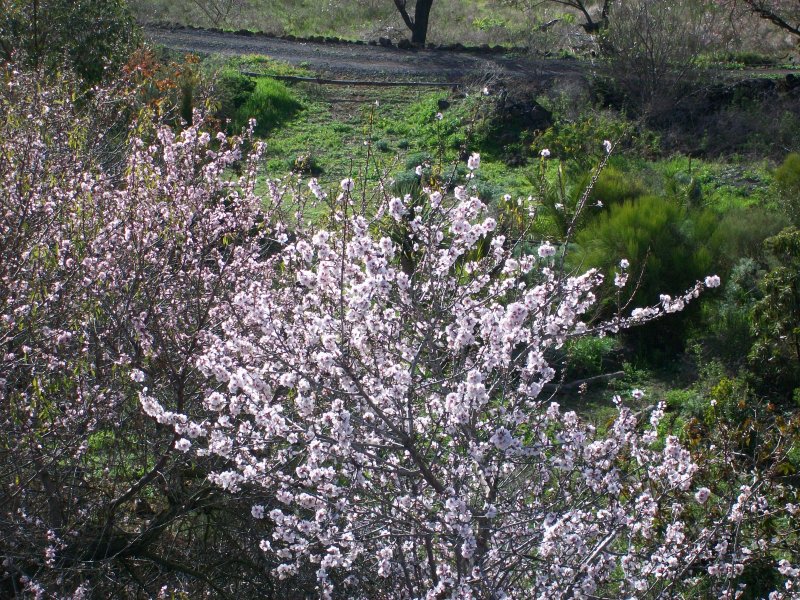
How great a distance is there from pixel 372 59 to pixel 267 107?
16.3ft

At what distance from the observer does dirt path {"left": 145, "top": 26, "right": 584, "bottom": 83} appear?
661 inches

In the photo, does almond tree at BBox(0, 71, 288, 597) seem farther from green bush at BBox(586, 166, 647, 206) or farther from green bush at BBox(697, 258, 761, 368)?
green bush at BBox(586, 166, 647, 206)

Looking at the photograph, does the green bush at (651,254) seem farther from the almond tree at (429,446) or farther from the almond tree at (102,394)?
the almond tree at (102,394)

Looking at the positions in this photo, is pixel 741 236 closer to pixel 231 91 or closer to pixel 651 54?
pixel 651 54

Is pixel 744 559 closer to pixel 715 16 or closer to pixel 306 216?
pixel 306 216

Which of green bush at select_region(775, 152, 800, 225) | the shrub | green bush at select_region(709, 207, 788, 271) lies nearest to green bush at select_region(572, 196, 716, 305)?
green bush at select_region(709, 207, 788, 271)

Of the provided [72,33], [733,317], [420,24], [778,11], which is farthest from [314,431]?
[420,24]

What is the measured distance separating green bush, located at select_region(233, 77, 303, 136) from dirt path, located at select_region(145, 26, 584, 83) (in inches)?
87.0

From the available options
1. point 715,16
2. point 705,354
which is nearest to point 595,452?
point 705,354

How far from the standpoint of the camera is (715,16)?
52.0 ft

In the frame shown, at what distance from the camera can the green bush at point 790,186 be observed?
8680 mm

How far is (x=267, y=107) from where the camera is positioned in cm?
1489

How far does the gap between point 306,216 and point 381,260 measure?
7.02 meters

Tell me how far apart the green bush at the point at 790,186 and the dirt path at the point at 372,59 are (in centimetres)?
646
